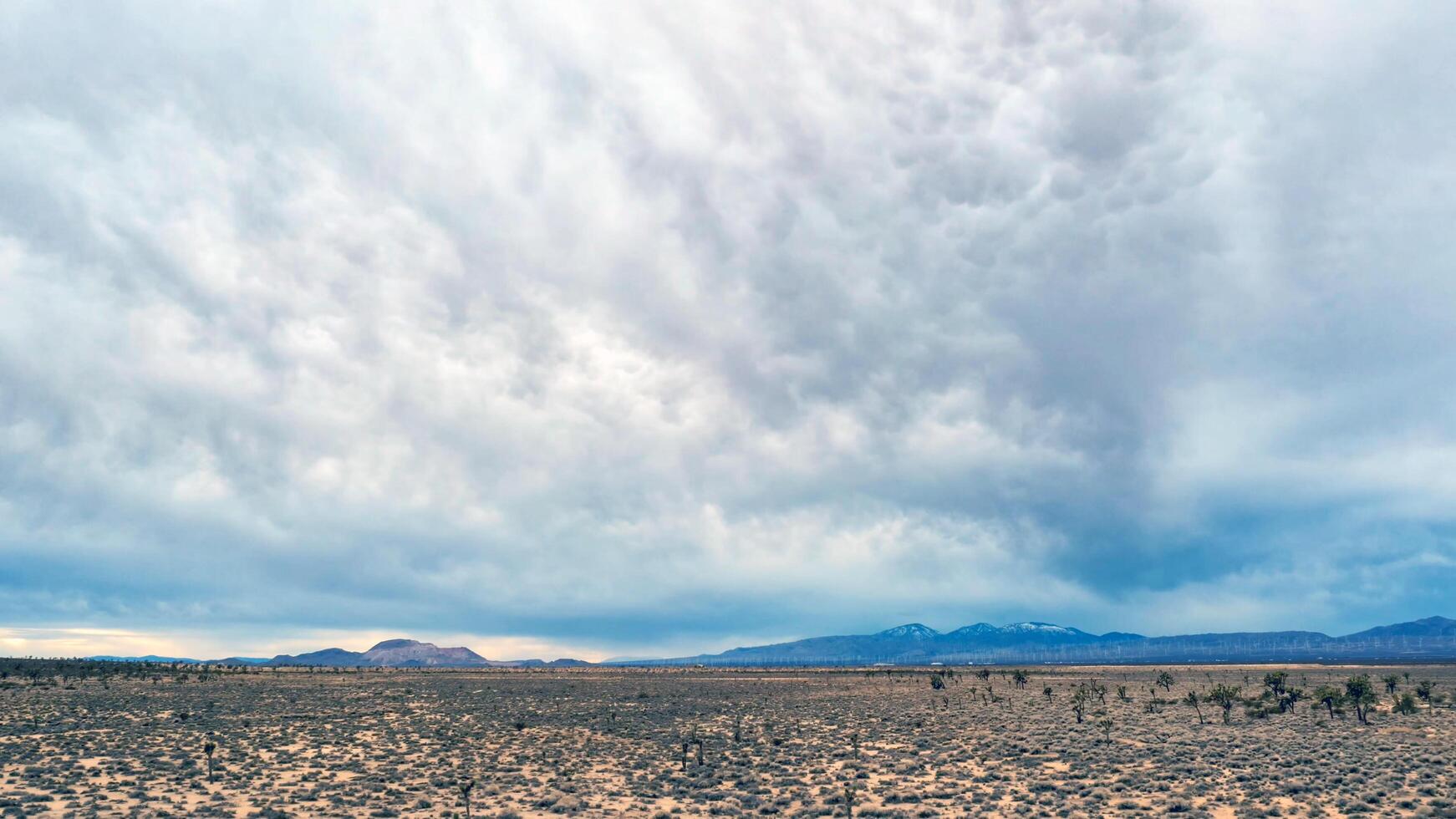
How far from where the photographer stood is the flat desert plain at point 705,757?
97.1ft

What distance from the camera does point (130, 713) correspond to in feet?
163

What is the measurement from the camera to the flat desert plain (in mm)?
29594

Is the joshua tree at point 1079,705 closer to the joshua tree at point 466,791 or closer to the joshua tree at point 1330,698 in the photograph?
the joshua tree at point 1330,698

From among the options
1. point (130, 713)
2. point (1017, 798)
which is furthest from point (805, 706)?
point (130, 713)

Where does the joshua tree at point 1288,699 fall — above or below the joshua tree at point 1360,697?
below

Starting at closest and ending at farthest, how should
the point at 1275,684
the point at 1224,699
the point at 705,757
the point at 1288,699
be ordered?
the point at 705,757, the point at 1224,699, the point at 1288,699, the point at 1275,684

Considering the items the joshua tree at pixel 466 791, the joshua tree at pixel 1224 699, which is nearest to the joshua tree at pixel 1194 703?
the joshua tree at pixel 1224 699

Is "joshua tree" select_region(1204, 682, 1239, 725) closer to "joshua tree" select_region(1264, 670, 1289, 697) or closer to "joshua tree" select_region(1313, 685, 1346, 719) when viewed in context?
"joshua tree" select_region(1264, 670, 1289, 697)

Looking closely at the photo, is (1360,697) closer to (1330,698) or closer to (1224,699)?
(1330,698)

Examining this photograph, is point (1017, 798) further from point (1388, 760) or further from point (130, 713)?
point (130, 713)

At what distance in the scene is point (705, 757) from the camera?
1559 inches

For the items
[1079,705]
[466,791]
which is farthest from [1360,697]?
[466,791]

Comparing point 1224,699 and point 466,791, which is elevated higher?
point 466,791

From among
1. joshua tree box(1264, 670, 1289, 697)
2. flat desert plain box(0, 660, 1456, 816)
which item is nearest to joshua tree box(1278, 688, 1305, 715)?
joshua tree box(1264, 670, 1289, 697)
